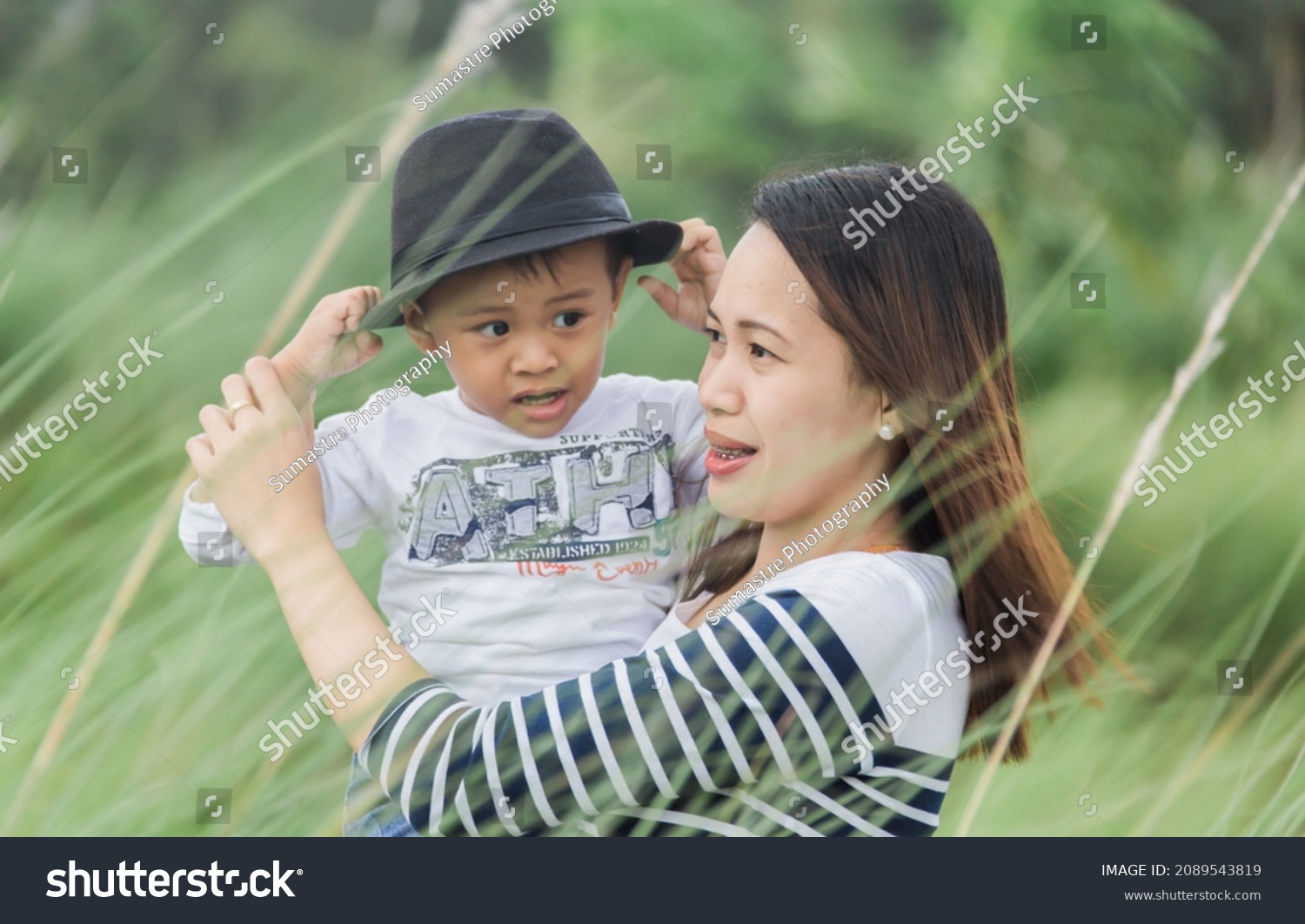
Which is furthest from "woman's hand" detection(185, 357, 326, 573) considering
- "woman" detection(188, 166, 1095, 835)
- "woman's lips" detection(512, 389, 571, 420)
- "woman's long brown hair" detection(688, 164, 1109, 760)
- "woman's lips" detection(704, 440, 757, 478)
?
"woman's long brown hair" detection(688, 164, 1109, 760)

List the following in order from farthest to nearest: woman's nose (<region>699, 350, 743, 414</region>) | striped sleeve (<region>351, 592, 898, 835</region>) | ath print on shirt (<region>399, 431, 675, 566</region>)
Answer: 1. ath print on shirt (<region>399, 431, 675, 566</region>)
2. woman's nose (<region>699, 350, 743, 414</region>)
3. striped sleeve (<region>351, 592, 898, 835</region>)

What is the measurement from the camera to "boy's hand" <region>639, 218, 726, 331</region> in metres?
1.63

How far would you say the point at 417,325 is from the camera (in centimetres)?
156

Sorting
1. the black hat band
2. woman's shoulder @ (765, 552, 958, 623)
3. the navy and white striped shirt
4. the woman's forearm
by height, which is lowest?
the navy and white striped shirt

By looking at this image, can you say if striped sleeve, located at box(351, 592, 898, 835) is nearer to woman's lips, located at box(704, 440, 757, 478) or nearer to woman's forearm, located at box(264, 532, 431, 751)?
woman's forearm, located at box(264, 532, 431, 751)

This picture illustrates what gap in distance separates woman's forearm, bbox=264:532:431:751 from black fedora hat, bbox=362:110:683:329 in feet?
1.12

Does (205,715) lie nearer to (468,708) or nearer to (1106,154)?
(468,708)

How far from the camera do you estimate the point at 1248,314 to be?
1.81m

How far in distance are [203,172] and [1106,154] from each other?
132 centimetres

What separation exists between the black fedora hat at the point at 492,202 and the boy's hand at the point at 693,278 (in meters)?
0.07

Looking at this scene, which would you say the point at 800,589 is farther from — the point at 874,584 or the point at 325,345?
the point at 325,345

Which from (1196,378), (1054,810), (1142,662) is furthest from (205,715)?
(1196,378)

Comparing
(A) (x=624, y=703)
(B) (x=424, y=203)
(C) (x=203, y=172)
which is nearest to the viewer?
(A) (x=624, y=703)

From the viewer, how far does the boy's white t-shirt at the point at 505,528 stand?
151 centimetres
